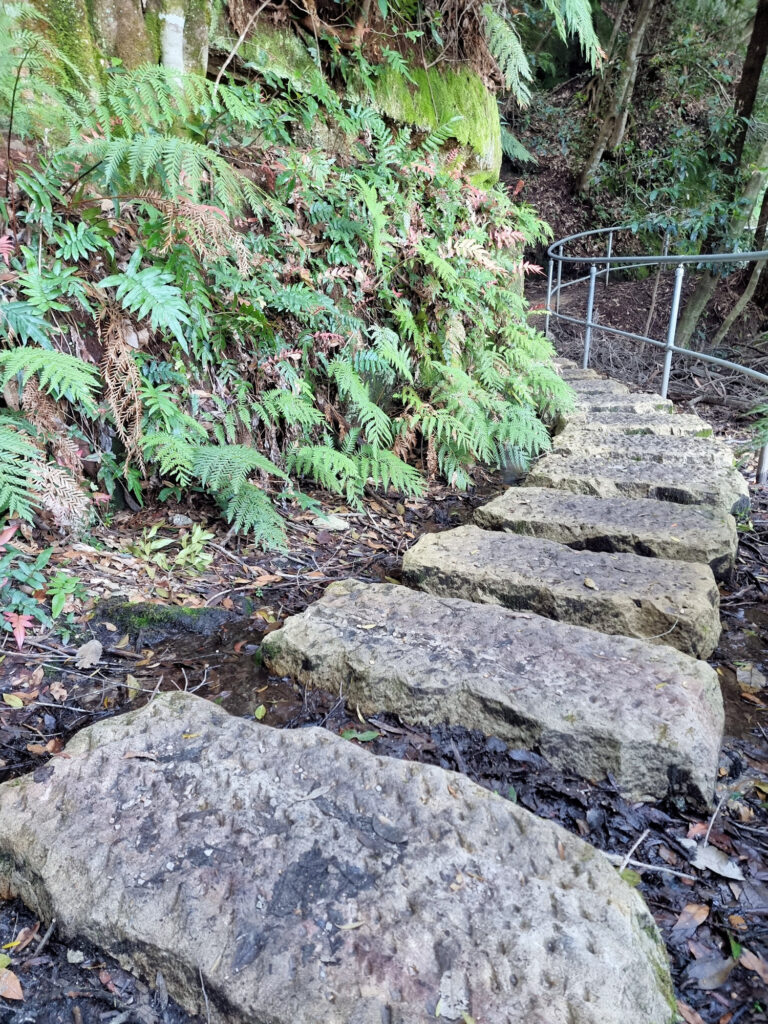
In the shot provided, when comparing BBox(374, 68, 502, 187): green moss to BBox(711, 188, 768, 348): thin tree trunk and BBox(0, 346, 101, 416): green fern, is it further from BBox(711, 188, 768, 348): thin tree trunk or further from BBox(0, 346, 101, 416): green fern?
BBox(711, 188, 768, 348): thin tree trunk

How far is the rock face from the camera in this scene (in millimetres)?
933

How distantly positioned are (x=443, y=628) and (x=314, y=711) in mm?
423

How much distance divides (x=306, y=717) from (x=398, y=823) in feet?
1.72

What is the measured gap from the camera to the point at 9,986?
999 millimetres

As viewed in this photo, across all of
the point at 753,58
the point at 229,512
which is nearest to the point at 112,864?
the point at 229,512

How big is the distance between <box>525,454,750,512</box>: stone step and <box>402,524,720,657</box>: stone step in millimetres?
705

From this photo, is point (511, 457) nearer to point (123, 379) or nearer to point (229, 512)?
point (229, 512)

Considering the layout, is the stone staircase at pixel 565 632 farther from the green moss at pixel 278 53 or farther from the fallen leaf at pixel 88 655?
the green moss at pixel 278 53

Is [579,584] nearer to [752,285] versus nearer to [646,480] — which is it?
[646,480]

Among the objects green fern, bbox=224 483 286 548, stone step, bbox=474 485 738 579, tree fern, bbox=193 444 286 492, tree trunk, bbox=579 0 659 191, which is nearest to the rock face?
green fern, bbox=224 483 286 548

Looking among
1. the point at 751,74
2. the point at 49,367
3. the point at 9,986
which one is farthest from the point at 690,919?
the point at 751,74

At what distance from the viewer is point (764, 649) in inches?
78.3

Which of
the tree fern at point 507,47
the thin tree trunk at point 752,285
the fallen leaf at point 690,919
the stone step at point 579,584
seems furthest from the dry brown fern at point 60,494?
the thin tree trunk at point 752,285

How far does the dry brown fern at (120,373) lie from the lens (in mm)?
2357
